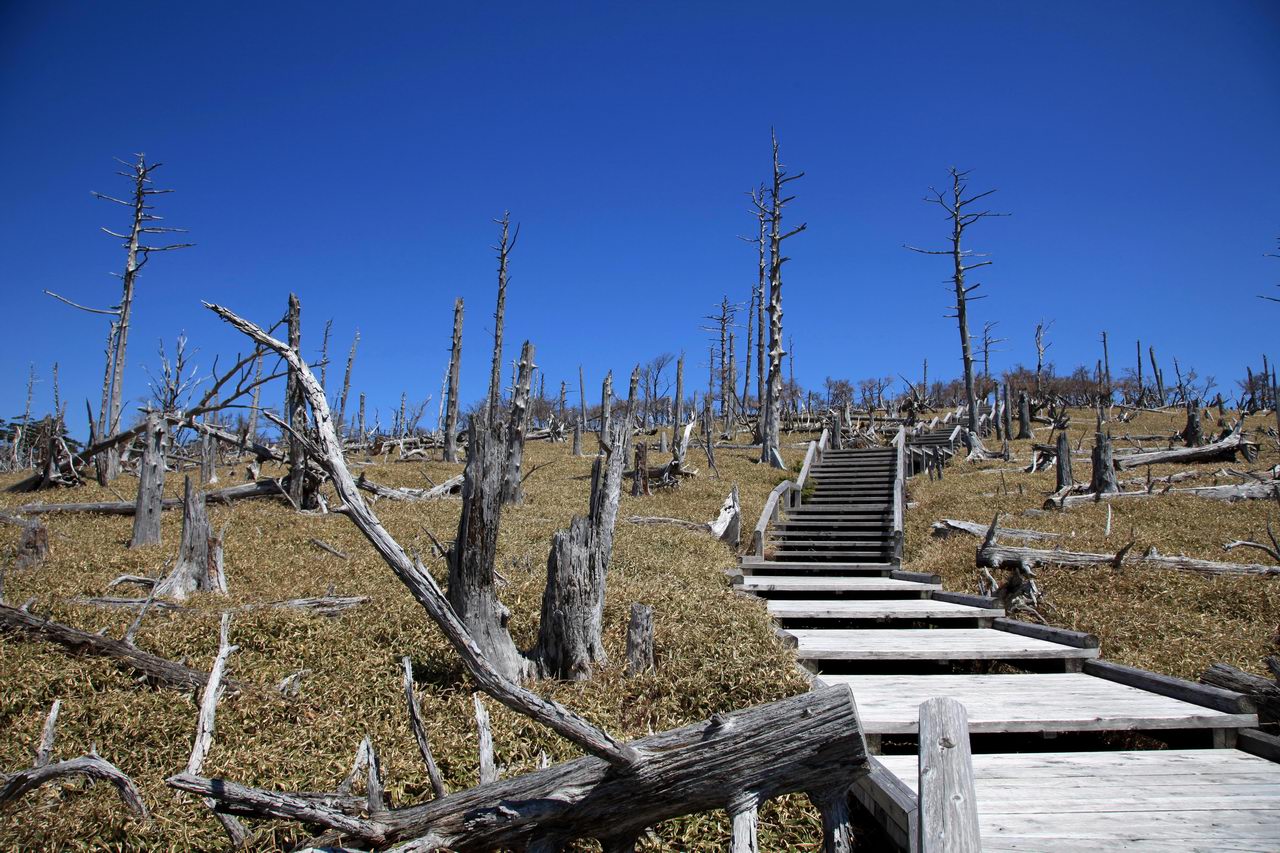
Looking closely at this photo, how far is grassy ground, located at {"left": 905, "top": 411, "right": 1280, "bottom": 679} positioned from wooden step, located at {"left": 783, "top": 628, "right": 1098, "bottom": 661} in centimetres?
152

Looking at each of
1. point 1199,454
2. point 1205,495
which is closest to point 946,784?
point 1205,495

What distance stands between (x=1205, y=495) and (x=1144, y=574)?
7.88 meters

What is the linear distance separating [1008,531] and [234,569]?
1249 centimetres

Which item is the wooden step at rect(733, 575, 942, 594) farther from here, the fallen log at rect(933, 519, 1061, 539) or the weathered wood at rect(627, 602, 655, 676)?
the weathered wood at rect(627, 602, 655, 676)

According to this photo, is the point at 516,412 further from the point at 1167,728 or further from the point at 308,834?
the point at 1167,728

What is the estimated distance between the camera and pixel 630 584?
8094 millimetres

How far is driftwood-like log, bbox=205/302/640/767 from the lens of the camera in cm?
293

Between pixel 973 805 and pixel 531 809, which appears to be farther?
pixel 531 809

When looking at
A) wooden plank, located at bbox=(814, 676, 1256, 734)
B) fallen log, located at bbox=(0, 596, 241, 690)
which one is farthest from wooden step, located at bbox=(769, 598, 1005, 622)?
fallen log, located at bbox=(0, 596, 241, 690)

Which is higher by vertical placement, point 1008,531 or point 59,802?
point 1008,531

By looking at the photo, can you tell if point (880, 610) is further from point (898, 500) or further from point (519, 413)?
point (519, 413)

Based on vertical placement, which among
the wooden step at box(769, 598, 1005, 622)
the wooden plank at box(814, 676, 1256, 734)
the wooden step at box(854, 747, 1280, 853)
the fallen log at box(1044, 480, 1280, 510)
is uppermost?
the fallen log at box(1044, 480, 1280, 510)

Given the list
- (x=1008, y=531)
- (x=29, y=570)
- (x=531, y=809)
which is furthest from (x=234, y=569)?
(x=1008, y=531)

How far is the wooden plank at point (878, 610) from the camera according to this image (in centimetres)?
786
